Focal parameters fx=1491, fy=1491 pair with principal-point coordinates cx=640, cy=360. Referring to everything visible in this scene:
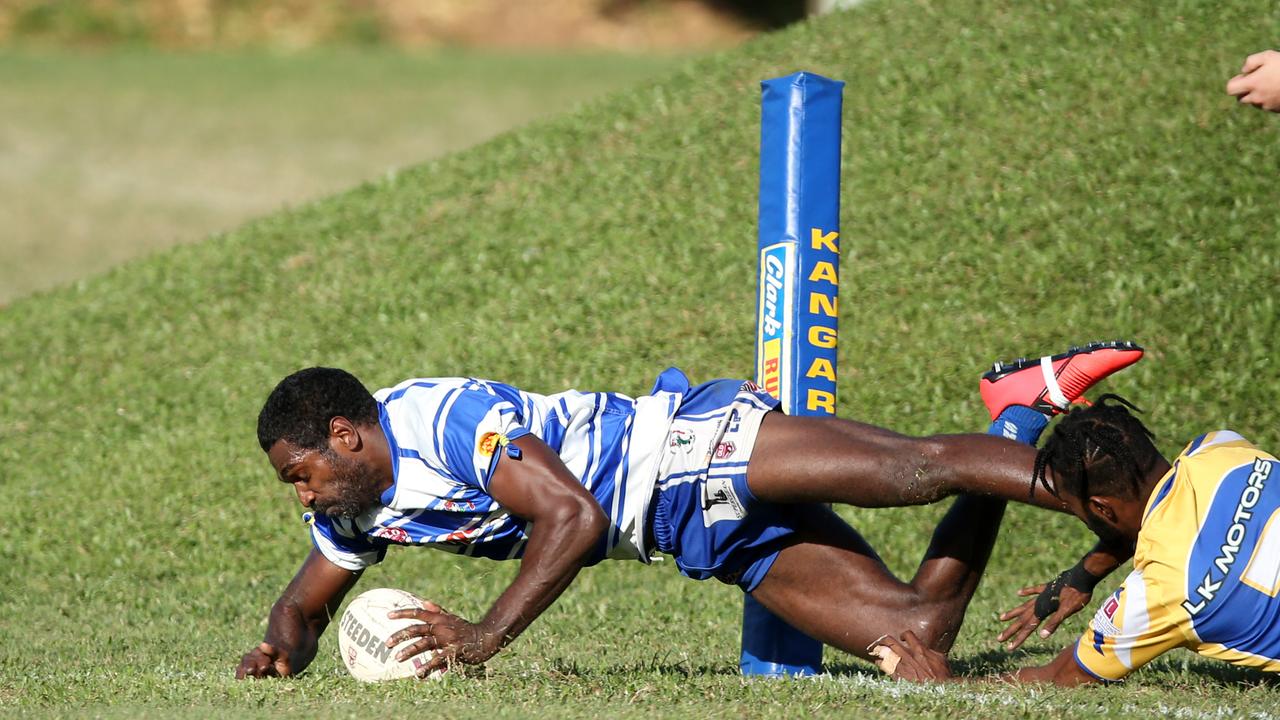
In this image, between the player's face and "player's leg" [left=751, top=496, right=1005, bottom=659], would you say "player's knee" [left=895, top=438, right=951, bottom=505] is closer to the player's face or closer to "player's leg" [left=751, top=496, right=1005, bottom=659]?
"player's leg" [left=751, top=496, right=1005, bottom=659]

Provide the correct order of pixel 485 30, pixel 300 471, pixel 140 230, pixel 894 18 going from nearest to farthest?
pixel 300 471, pixel 894 18, pixel 140 230, pixel 485 30

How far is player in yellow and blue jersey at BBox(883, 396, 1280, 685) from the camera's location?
15.9 feet

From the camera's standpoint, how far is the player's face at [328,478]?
5.17 meters

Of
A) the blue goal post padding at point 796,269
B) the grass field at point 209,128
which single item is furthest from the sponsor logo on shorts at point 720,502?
the grass field at point 209,128

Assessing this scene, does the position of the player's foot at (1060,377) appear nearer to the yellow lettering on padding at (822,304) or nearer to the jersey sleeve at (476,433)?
the yellow lettering on padding at (822,304)

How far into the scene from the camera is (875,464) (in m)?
5.23

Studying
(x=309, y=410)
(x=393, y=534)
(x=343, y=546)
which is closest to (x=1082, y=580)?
(x=393, y=534)

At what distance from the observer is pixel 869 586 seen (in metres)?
5.79

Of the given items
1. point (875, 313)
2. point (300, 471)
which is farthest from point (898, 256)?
point (300, 471)

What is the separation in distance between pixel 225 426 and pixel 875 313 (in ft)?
14.1

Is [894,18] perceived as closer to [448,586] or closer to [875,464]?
[448,586]

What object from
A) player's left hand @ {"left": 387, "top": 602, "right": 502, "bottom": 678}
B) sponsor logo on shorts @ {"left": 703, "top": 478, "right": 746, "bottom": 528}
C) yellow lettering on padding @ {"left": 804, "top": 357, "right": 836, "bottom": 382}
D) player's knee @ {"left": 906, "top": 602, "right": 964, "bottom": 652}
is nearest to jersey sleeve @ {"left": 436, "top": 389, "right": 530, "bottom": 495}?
player's left hand @ {"left": 387, "top": 602, "right": 502, "bottom": 678}

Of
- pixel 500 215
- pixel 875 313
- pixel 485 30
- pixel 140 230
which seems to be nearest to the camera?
pixel 875 313

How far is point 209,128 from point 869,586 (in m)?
23.1
